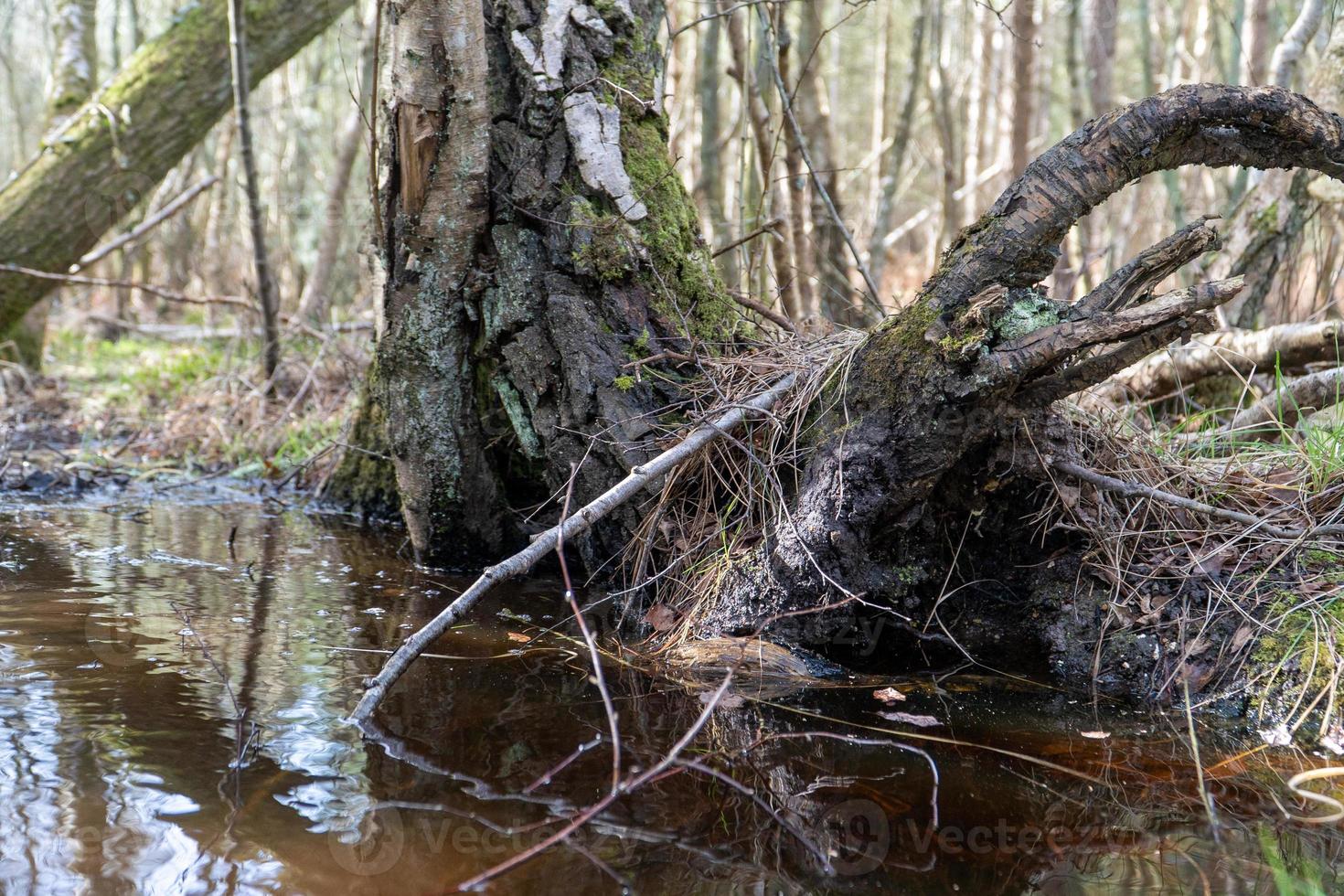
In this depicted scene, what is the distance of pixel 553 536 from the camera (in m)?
2.30

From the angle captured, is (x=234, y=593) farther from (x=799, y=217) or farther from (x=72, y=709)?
(x=799, y=217)

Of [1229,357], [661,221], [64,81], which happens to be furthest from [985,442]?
[64,81]

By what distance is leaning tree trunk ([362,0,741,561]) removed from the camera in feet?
10.1

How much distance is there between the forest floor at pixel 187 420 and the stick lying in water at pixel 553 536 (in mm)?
2256

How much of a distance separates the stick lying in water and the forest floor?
2256mm

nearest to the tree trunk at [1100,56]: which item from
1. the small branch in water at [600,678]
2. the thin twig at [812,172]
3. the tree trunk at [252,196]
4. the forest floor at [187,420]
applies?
the thin twig at [812,172]

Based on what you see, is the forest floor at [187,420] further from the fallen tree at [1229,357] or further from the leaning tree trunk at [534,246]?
the fallen tree at [1229,357]

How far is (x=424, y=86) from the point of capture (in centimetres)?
309

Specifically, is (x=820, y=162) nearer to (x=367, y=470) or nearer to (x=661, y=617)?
(x=367, y=470)

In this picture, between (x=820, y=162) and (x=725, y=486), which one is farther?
(x=820, y=162)

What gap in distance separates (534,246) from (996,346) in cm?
161

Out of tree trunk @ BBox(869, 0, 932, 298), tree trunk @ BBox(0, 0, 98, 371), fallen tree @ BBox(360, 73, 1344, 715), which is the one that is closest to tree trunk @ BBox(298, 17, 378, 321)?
tree trunk @ BBox(0, 0, 98, 371)

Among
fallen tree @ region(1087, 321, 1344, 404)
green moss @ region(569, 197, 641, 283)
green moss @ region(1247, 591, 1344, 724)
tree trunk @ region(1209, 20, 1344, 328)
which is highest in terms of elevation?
tree trunk @ region(1209, 20, 1344, 328)

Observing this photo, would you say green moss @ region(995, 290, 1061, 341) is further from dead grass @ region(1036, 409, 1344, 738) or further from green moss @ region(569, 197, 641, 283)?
green moss @ region(569, 197, 641, 283)
